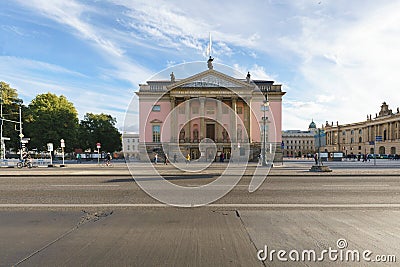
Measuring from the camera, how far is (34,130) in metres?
50.8

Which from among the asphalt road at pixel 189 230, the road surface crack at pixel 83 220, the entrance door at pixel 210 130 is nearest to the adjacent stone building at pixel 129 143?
the asphalt road at pixel 189 230

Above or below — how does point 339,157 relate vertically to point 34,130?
below

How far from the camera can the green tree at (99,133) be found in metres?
70.9

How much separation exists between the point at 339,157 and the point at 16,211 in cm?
6303

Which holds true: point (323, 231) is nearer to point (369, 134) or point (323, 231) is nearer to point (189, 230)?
point (189, 230)

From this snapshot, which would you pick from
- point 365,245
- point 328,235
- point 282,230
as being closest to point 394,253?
point 365,245

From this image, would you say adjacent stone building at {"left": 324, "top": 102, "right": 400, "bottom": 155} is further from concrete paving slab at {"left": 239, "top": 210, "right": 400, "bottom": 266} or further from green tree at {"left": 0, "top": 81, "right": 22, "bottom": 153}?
green tree at {"left": 0, "top": 81, "right": 22, "bottom": 153}

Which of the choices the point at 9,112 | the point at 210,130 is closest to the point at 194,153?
the point at 210,130

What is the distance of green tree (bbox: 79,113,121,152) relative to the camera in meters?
70.9

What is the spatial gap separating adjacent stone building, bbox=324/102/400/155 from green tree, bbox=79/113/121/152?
88575 millimetres

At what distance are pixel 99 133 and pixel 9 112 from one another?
2288 centimetres

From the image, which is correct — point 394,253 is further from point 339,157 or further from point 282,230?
point 339,157

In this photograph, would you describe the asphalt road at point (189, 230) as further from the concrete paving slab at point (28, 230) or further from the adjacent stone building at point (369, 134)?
the adjacent stone building at point (369, 134)

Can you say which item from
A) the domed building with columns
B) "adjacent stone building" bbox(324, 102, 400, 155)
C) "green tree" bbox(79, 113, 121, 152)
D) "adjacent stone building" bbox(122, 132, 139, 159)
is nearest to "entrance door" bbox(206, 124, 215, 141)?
the domed building with columns
